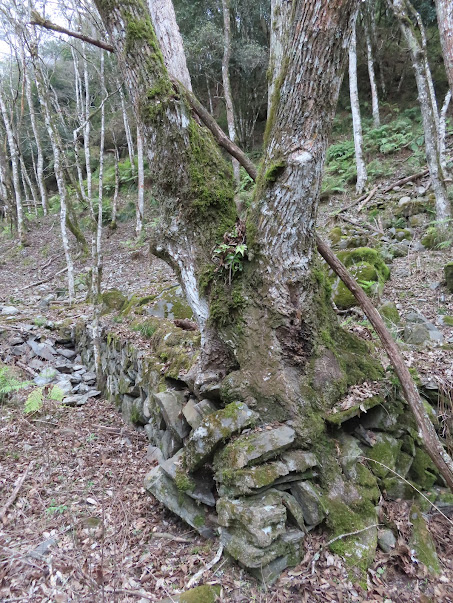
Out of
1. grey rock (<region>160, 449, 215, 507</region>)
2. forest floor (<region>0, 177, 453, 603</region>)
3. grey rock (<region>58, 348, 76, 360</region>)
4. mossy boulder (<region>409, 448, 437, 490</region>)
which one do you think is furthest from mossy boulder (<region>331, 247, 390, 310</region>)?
grey rock (<region>58, 348, 76, 360</region>)

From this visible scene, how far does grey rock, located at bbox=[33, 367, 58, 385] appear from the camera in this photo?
6449mm

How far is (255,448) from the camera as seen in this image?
9.53 feet

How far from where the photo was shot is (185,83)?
3.88m

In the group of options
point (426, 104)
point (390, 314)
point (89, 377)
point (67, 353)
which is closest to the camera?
point (390, 314)

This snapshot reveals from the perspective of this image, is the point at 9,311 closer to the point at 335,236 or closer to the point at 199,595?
the point at 335,236

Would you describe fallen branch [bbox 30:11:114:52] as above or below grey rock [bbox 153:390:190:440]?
above

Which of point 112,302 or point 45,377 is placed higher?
point 112,302

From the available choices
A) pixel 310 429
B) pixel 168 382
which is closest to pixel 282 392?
pixel 310 429

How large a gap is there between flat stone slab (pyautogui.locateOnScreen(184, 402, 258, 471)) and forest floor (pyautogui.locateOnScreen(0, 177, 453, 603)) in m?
0.67

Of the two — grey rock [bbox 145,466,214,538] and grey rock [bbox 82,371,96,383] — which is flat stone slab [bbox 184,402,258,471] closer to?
grey rock [bbox 145,466,214,538]

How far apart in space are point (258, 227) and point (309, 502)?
2.39 metres

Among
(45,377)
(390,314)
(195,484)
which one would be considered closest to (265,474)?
(195,484)

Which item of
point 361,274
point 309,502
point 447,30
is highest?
point 447,30

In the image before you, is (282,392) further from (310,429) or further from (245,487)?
(245,487)
